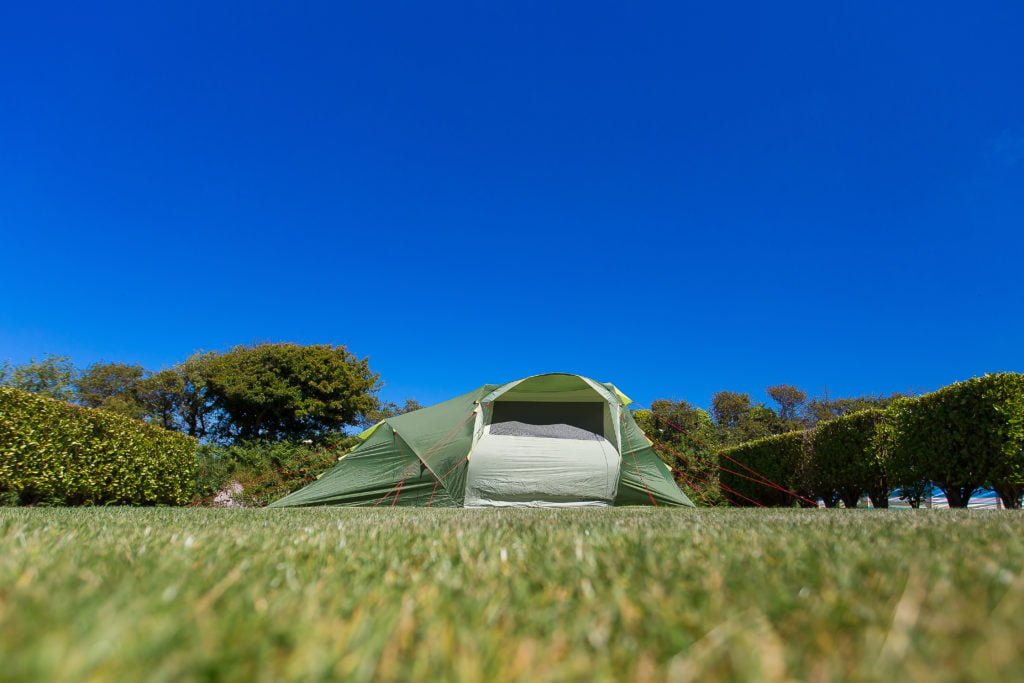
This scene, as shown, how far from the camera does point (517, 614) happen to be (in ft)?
2.53

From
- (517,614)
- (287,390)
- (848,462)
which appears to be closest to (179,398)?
(287,390)

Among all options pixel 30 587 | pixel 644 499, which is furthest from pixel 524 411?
pixel 30 587

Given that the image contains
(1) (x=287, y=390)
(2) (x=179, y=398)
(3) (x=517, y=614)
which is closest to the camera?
(3) (x=517, y=614)

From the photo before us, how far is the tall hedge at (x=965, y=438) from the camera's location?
5.26 metres

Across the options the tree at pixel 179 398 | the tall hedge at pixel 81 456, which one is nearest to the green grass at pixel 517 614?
the tall hedge at pixel 81 456

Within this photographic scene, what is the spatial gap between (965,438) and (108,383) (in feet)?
86.5

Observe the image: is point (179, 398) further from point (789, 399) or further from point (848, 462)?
point (789, 399)

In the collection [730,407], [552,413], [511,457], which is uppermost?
[730,407]

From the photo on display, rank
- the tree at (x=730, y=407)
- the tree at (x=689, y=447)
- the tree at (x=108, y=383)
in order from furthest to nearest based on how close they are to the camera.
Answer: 1. the tree at (x=730, y=407)
2. the tree at (x=108, y=383)
3. the tree at (x=689, y=447)

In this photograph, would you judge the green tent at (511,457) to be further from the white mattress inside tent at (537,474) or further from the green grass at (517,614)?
the green grass at (517,614)

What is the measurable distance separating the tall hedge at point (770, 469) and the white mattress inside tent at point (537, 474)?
2.29 m

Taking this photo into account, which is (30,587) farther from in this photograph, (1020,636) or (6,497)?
(6,497)

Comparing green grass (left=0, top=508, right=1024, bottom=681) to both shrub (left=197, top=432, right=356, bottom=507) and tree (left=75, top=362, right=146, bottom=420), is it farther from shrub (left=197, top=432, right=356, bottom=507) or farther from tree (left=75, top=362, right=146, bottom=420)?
tree (left=75, top=362, right=146, bottom=420)

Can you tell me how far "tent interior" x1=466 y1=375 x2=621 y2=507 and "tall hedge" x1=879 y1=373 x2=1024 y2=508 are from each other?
3244 millimetres
